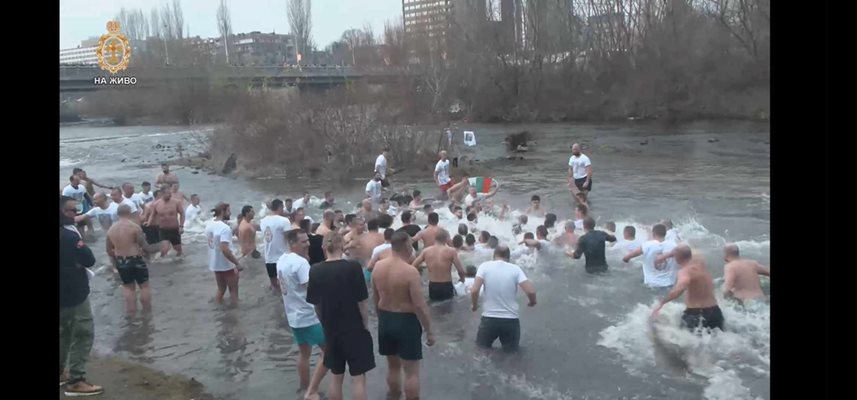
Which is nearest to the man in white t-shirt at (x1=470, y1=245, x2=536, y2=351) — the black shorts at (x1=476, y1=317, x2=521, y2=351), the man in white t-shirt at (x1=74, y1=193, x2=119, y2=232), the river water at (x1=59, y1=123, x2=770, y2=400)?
the black shorts at (x1=476, y1=317, x2=521, y2=351)

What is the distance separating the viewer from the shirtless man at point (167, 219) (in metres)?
8.79

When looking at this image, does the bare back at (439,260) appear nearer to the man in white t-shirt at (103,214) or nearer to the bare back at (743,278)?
the bare back at (743,278)

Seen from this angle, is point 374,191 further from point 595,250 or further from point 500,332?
point 500,332

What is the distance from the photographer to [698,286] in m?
5.34

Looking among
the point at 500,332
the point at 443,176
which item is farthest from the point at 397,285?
the point at 443,176

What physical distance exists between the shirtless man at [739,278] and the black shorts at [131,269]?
5.06 meters

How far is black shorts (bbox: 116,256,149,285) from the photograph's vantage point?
6.41 meters

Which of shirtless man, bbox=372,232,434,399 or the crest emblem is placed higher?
the crest emblem

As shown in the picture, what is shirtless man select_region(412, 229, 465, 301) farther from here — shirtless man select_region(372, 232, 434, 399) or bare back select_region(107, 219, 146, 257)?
bare back select_region(107, 219, 146, 257)

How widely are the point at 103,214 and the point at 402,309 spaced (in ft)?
20.0

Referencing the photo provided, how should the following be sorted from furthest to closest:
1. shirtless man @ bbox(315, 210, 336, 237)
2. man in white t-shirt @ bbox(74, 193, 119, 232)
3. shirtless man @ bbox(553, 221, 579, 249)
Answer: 1. man in white t-shirt @ bbox(74, 193, 119, 232)
2. shirtless man @ bbox(553, 221, 579, 249)
3. shirtless man @ bbox(315, 210, 336, 237)

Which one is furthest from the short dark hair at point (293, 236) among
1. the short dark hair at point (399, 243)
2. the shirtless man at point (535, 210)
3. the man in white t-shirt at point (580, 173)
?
the man in white t-shirt at point (580, 173)

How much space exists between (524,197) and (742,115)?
38.1ft

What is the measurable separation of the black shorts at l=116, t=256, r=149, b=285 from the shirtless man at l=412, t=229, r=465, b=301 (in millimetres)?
2542
